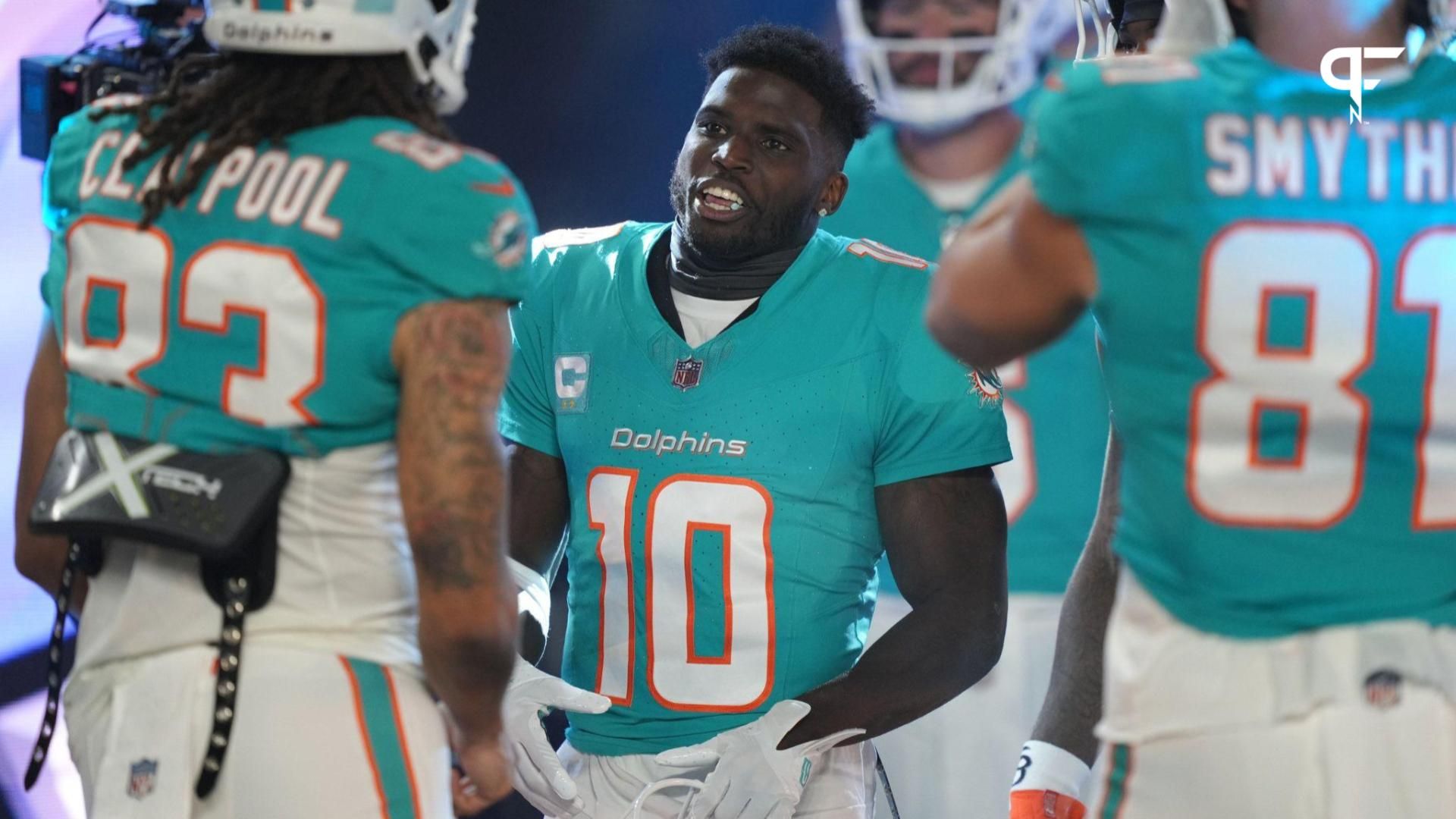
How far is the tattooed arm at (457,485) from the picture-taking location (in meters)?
1.38

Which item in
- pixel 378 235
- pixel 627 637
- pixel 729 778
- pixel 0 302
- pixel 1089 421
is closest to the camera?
pixel 378 235

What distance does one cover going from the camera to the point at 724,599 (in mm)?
1939

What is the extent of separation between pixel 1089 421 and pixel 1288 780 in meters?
1.21

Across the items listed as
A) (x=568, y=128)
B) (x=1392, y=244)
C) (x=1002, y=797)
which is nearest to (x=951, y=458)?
(x=1002, y=797)

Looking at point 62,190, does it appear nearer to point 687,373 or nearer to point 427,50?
point 427,50

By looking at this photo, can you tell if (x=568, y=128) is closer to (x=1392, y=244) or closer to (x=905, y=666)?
(x=905, y=666)

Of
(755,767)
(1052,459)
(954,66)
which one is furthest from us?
(954,66)

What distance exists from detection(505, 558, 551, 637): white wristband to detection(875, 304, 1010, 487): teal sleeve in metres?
0.42

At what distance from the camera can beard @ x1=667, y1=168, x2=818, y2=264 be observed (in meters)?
2.03

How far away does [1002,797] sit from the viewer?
7.75ft

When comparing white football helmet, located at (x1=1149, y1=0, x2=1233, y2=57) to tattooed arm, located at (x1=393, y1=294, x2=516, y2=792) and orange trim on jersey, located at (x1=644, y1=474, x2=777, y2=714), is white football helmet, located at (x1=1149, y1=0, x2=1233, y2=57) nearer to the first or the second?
tattooed arm, located at (x1=393, y1=294, x2=516, y2=792)

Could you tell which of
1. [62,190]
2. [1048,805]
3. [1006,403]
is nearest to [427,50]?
[62,190]

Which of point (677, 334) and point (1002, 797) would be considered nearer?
point (677, 334)

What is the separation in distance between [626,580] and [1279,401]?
3.14 ft
